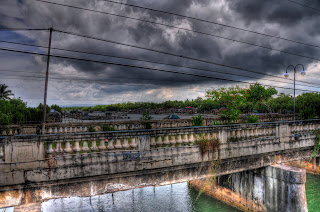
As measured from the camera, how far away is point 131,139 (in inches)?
295

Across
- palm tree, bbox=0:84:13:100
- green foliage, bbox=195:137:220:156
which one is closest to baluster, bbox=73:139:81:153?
green foliage, bbox=195:137:220:156

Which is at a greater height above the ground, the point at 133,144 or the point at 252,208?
the point at 133,144

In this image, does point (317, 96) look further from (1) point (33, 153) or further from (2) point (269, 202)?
(1) point (33, 153)

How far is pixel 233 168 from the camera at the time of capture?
9.19m

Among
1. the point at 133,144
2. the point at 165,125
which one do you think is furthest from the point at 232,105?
the point at 133,144

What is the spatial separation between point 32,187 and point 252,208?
34.1 feet

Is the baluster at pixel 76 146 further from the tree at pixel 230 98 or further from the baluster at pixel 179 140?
the tree at pixel 230 98

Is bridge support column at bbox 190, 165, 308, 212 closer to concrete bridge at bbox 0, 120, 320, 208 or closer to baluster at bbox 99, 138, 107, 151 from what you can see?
concrete bridge at bbox 0, 120, 320, 208

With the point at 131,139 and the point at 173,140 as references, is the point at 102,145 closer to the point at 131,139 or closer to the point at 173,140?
the point at 131,139

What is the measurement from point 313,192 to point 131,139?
14739 mm

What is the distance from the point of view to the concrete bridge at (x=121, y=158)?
5.92 meters

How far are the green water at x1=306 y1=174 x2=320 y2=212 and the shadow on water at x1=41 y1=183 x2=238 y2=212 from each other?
5091mm

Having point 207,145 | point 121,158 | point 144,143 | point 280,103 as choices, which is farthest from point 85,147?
point 280,103

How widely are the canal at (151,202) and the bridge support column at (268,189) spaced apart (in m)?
1.20
